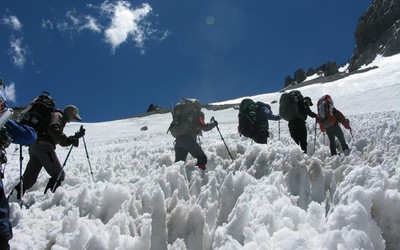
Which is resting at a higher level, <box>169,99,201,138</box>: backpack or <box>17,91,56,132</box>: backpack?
<box>17,91,56,132</box>: backpack

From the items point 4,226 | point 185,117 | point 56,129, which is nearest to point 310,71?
point 185,117

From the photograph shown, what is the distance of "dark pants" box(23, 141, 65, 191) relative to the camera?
7328 mm

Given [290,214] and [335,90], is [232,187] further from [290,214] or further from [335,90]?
[335,90]

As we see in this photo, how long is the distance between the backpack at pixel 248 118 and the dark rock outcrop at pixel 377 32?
81746 mm

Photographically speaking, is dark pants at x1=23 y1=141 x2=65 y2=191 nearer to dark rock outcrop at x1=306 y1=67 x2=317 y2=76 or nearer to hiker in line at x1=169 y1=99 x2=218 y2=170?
hiker in line at x1=169 y1=99 x2=218 y2=170

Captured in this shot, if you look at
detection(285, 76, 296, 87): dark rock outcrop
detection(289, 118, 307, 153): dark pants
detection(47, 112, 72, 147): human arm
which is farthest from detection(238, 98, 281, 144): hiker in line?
detection(285, 76, 296, 87): dark rock outcrop

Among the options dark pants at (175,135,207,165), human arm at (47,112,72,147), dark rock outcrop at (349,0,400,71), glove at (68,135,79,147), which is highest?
dark rock outcrop at (349,0,400,71)

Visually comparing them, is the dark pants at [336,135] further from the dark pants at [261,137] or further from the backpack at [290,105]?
the dark pants at [261,137]

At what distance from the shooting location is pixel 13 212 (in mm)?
5078

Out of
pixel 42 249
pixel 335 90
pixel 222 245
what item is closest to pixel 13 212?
pixel 42 249

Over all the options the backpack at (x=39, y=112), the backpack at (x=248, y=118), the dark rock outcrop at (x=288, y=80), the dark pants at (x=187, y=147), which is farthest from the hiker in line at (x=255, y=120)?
the dark rock outcrop at (x=288, y=80)

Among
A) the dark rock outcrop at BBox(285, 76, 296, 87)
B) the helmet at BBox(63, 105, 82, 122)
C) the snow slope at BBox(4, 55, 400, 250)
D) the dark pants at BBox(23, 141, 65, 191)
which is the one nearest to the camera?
the snow slope at BBox(4, 55, 400, 250)

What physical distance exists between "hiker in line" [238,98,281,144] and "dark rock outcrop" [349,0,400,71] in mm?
81620

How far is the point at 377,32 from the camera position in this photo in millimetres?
99062
